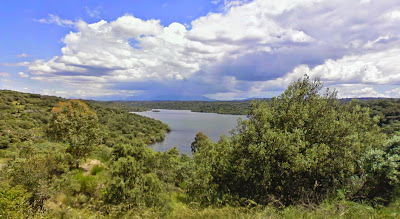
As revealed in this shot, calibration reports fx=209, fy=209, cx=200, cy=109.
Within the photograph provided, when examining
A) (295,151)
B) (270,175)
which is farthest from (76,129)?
(295,151)

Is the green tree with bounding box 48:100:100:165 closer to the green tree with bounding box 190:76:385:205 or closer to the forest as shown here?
the forest

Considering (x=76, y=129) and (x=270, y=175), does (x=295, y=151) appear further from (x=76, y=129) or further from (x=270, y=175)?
(x=76, y=129)

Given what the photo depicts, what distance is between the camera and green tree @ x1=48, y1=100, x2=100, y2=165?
2258 centimetres

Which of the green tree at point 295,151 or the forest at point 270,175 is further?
the green tree at point 295,151

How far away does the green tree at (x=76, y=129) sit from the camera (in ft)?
74.1

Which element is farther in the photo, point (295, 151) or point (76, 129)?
point (76, 129)

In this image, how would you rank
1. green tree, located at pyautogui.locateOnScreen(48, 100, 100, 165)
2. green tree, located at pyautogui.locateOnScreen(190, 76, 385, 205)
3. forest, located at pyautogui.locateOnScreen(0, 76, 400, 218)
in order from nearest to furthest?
forest, located at pyautogui.locateOnScreen(0, 76, 400, 218)
green tree, located at pyautogui.locateOnScreen(190, 76, 385, 205)
green tree, located at pyautogui.locateOnScreen(48, 100, 100, 165)

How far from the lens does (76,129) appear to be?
23.9 m

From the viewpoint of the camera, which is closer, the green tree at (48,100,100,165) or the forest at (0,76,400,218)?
the forest at (0,76,400,218)

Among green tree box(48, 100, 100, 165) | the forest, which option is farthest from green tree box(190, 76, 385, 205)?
green tree box(48, 100, 100, 165)

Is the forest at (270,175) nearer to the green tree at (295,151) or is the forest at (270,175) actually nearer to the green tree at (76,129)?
the green tree at (295,151)

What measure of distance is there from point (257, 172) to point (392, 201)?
4.52 metres

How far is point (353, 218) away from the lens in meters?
5.16

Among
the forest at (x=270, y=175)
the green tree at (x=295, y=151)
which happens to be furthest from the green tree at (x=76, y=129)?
the green tree at (x=295, y=151)
